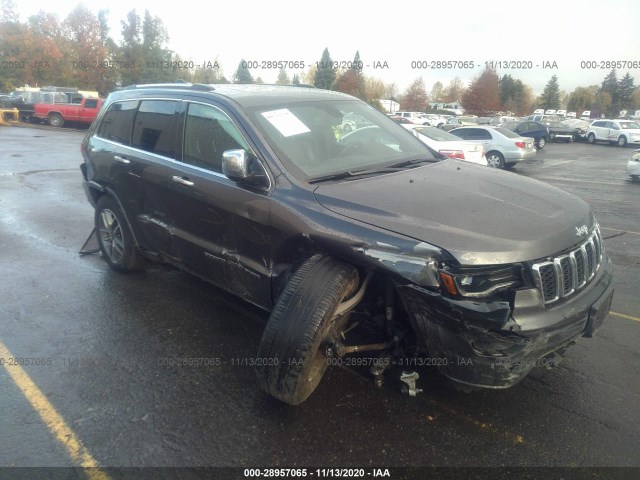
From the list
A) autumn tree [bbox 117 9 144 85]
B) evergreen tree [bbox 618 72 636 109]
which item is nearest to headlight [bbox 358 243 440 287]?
autumn tree [bbox 117 9 144 85]

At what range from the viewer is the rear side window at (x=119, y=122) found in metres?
4.91

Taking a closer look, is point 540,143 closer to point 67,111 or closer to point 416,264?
point 67,111

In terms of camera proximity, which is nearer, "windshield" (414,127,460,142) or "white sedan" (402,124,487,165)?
"white sedan" (402,124,487,165)


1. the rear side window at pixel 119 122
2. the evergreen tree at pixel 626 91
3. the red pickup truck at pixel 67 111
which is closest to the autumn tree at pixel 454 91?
the evergreen tree at pixel 626 91

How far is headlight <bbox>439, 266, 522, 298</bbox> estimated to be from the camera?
2.59m

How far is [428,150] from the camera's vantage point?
4.45 meters

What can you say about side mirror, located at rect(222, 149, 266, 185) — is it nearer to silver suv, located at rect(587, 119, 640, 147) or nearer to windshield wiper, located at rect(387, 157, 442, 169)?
windshield wiper, located at rect(387, 157, 442, 169)

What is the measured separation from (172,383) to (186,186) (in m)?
1.52

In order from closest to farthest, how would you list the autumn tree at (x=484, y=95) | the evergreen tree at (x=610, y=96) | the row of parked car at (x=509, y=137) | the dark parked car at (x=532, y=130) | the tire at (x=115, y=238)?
the tire at (x=115, y=238) < the row of parked car at (x=509, y=137) < the dark parked car at (x=532, y=130) < the autumn tree at (x=484, y=95) < the evergreen tree at (x=610, y=96)

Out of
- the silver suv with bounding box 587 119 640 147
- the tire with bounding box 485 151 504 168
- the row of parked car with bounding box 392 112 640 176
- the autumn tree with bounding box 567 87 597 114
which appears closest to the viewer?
the row of parked car with bounding box 392 112 640 176

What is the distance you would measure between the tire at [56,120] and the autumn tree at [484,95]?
146 ft

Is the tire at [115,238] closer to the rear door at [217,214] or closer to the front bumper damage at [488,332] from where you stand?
the rear door at [217,214]

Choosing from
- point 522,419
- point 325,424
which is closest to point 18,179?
point 325,424

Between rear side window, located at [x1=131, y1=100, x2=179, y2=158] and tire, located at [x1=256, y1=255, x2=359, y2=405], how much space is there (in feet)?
6.50
